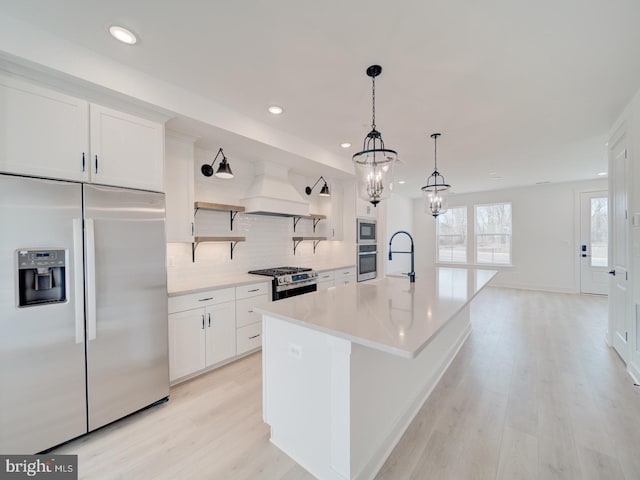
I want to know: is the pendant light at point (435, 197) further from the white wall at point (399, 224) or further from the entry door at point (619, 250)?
the white wall at point (399, 224)

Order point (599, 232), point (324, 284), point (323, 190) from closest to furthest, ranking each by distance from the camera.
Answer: point (324, 284)
point (323, 190)
point (599, 232)

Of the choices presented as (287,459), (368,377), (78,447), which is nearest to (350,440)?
(368,377)

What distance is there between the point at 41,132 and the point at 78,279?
948mm

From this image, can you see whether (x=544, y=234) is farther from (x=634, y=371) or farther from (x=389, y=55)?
(x=389, y=55)

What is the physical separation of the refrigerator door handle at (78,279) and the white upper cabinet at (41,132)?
356 millimetres

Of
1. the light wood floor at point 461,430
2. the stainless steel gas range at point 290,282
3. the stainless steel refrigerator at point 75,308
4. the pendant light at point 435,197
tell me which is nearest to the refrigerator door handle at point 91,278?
the stainless steel refrigerator at point 75,308

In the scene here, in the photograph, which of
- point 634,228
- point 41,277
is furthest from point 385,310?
point 634,228

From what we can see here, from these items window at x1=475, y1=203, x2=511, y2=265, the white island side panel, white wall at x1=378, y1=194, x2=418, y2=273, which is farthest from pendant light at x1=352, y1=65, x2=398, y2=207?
window at x1=475, y1=203, x2=511, y2=265

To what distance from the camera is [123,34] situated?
5.81ft

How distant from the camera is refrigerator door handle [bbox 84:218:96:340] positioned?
6.06 ft

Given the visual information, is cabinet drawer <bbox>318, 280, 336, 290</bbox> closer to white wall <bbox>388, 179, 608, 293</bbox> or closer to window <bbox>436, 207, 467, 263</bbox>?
white wall <bbox>388, 179, 608, 293</bbox>

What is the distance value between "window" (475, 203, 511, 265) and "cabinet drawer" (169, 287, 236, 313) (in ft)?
22.9

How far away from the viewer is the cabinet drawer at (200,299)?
2504 mm

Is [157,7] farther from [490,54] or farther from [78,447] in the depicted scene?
[78,447]
